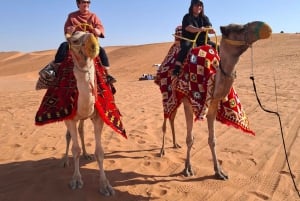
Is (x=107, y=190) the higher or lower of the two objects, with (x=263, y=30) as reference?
lower

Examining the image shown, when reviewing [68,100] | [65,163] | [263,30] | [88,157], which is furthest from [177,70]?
[65,163]

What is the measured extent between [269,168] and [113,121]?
101 inches

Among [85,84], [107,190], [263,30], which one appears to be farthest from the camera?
[107,190]

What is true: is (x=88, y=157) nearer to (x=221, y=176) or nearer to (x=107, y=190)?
(x=107, y=190)

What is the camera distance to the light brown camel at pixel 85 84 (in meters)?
3.95

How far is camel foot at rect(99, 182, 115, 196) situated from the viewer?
4.88m

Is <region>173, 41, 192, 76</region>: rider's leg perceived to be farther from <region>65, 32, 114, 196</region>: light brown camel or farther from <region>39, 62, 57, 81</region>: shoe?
<region>39, 62, 57, 81</region>: shoe

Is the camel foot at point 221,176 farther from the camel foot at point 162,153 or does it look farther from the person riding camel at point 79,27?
the person riding camel at point 79,27

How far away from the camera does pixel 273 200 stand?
4.68 m

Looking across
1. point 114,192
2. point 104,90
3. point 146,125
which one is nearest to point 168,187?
point 114,192

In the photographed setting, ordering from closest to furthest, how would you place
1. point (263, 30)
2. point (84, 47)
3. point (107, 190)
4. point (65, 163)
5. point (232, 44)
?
point (263, 30), point (84, 47), point (232, 44), point (107, 190), point (65, 163)

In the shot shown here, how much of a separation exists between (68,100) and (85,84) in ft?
1.71

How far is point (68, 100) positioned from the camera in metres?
4.71

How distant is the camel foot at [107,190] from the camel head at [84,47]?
1691mm
